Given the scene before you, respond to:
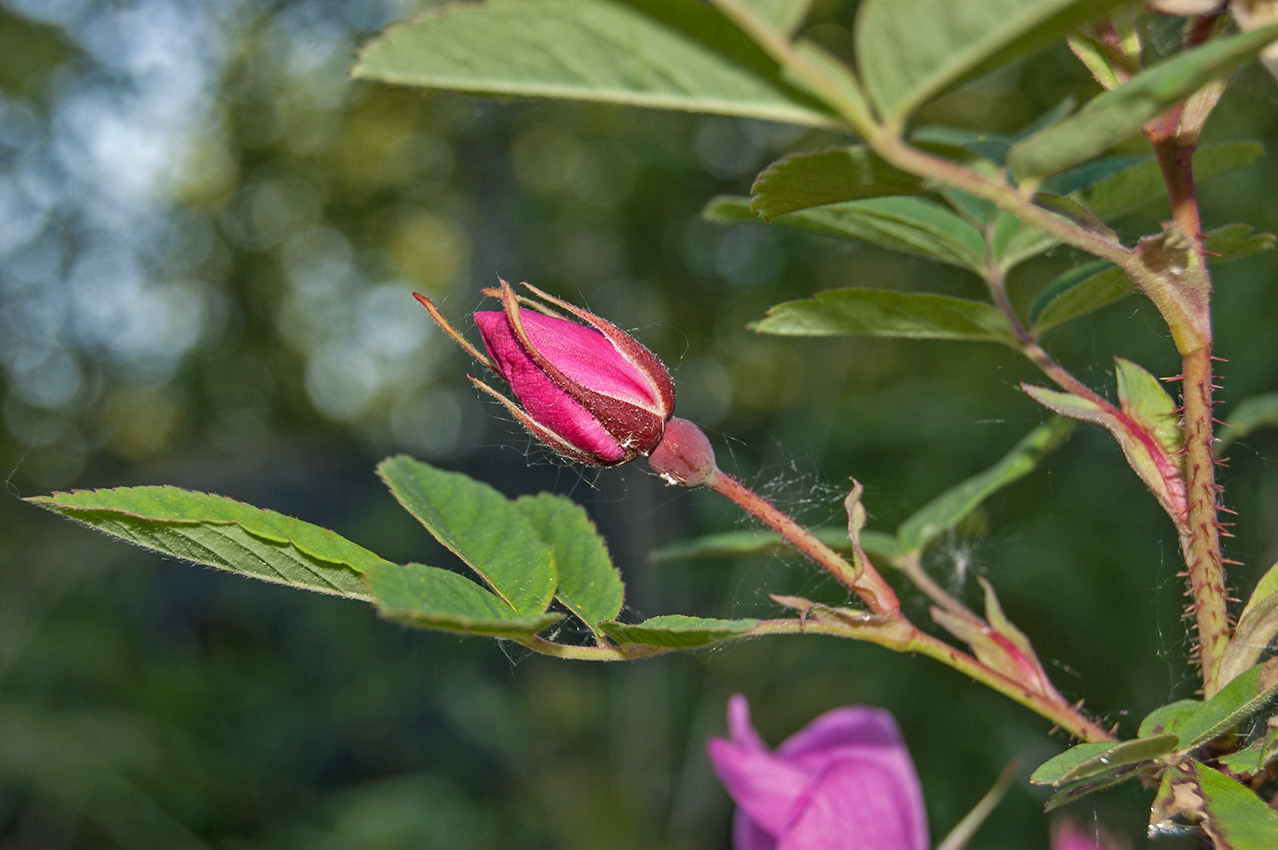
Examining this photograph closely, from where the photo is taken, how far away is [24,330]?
18.0ft

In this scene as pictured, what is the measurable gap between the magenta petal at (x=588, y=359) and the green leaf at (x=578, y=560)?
Answer: 0.24 feet

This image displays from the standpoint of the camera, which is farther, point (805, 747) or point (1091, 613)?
point (1091, 613)

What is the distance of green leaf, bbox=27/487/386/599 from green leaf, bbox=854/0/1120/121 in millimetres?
217

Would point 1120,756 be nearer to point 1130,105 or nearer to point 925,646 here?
point 925,646

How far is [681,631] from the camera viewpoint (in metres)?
0.27

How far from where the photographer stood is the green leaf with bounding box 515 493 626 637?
1.23 feet

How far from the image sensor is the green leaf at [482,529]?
Result: 1.12 feet

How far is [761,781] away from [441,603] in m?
0.31

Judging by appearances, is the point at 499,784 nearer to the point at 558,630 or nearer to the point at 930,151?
the point at 558,630

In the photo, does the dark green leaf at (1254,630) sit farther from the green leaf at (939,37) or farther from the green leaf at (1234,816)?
the green leaf at (939,37)

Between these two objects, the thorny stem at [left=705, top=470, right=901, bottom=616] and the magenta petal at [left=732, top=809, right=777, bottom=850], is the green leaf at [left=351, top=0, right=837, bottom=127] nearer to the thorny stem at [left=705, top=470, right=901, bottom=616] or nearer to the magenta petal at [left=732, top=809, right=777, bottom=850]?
the thorny stem at [left=705, top=470, right=901, bottom=616]

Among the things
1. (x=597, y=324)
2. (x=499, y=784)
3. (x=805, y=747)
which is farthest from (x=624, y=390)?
(x=499, y=784)

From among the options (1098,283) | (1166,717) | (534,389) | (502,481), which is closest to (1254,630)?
(1166,717)

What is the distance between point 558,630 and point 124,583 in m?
3.58
